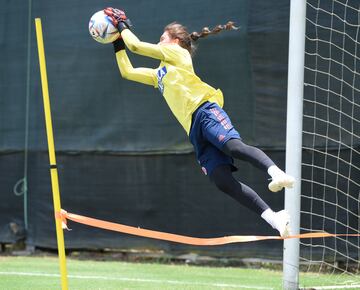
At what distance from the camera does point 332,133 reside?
25.6ft

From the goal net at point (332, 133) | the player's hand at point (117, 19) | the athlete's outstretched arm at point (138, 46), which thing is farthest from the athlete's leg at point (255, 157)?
the goal net at point (332, 133)

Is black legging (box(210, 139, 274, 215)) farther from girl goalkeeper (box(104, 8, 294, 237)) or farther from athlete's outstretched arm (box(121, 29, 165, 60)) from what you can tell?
athlete's outstretched arm (box(121, 29, 165, 60))

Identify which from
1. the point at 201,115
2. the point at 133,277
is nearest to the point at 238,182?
the point at 201,115

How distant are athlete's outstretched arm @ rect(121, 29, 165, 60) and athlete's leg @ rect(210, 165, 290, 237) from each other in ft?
3.08

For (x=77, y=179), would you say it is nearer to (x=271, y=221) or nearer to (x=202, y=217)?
(x=202, y=217)

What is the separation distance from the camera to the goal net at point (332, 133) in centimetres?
769

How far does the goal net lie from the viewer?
7.69 meters

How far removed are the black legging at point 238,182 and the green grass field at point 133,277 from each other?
156 cm

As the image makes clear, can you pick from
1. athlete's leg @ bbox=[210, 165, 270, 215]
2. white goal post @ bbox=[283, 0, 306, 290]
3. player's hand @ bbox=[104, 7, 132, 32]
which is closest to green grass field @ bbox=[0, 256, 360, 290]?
white goal post @ bbox=[283, 0, 306, 290]

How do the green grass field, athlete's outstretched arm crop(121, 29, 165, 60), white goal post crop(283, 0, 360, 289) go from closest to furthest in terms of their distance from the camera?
athlete's outstretched arm crop(121, 29, 165, 60), the green grass field, white goal post crop(283, 0, 360, 289)

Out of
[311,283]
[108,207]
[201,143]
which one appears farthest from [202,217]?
[201,143]

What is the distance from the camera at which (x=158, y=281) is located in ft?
23.6

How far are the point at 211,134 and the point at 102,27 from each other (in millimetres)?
1097

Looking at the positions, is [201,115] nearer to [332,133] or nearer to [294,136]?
[294,136]
